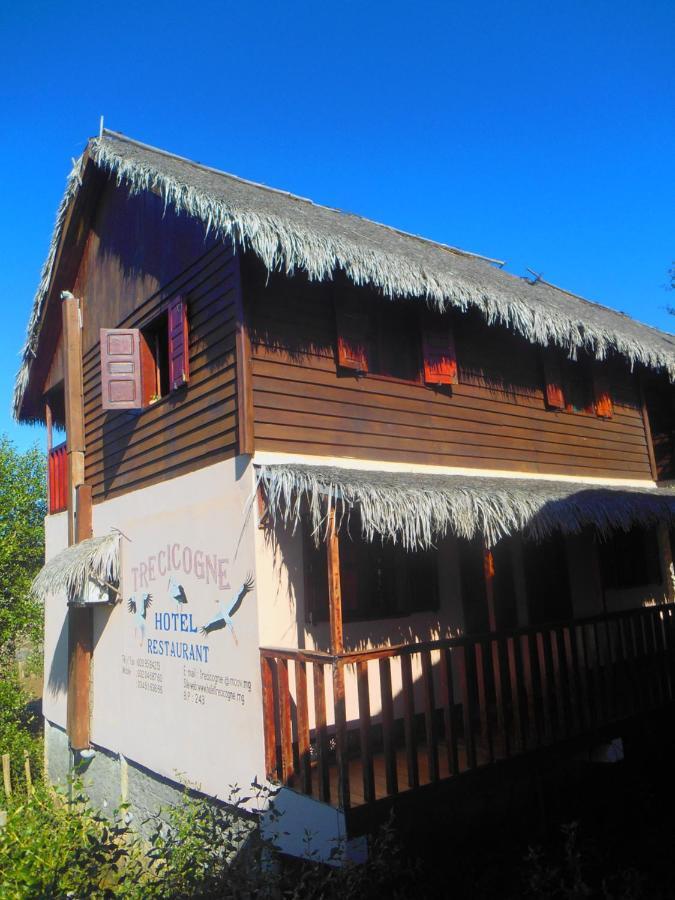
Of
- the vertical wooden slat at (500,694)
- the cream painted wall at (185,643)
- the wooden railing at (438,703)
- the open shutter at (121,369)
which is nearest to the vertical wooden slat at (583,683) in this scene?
the wooden railing at (438,703)

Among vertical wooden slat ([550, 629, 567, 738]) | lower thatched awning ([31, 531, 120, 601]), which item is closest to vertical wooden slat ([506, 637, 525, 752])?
vertical wooden slat ([550, 629, 567, 738])

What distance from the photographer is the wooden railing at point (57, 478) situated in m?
11.0

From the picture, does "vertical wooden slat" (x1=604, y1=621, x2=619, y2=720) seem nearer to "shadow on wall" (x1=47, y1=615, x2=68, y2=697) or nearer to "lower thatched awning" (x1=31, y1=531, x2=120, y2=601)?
"lower thatched awning" (x1=31, y1=531, x2=120, y2=601)

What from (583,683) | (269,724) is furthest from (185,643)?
(583,683)

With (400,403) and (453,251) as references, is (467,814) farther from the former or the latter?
(453,251)

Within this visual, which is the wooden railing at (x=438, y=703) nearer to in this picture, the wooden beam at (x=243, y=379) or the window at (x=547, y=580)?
the window at (x=547, y=580)

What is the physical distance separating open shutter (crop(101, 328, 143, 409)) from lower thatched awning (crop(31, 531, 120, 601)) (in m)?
1.65

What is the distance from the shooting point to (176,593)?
23.8 feet

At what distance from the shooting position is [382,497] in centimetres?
575

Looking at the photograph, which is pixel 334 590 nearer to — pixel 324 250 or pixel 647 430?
pixel 324 250

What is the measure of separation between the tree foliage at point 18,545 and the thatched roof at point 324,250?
31.9ft

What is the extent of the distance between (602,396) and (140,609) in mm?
6999

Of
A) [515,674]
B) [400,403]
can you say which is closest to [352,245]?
[400,403]

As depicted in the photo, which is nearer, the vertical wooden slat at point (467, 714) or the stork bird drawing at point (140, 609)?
the vertical wooden slat at point (467, 714)
